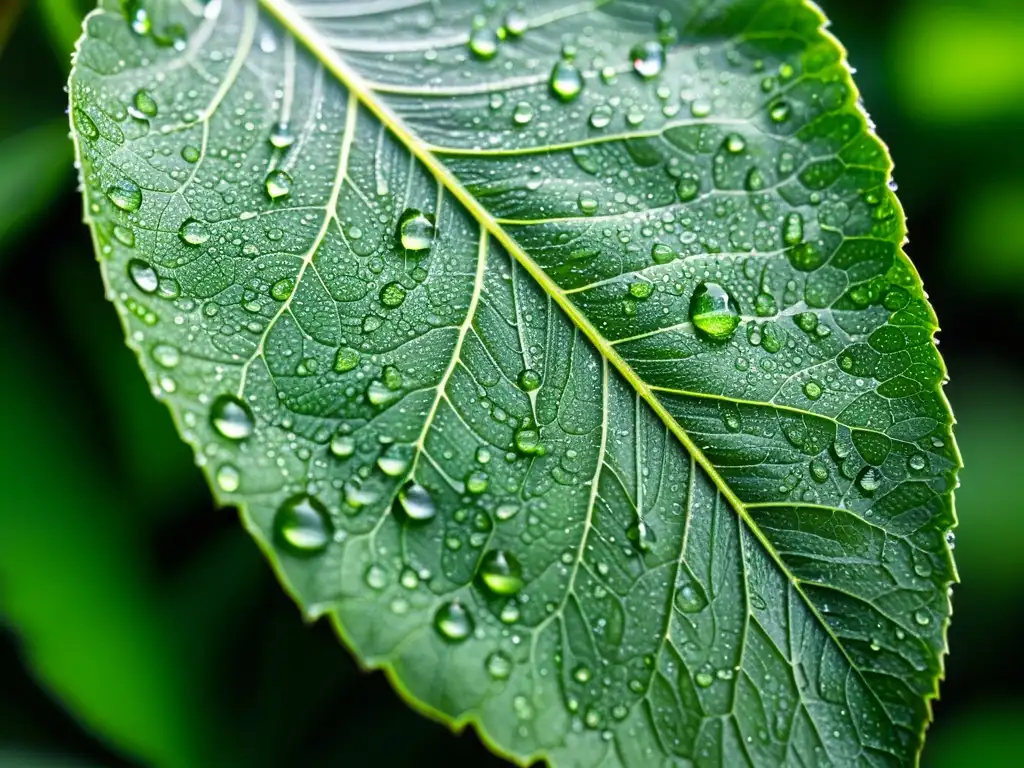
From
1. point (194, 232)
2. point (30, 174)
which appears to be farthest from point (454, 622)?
point (30, 174)

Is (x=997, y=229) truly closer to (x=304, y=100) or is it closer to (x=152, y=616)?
(x=304, y=100)

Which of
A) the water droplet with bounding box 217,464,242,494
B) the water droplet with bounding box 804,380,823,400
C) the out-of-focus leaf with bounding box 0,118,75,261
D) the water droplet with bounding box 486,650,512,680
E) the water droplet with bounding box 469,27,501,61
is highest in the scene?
the out-of-focus leaf with bounding box 0,118,75,261

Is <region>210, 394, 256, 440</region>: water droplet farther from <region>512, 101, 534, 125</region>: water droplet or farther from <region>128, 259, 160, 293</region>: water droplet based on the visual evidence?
<region>512, 101, 534, 125</region>: water droplet

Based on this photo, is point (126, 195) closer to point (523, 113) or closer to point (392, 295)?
point (392, 295)

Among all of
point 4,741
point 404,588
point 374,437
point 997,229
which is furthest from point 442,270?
point 997,229

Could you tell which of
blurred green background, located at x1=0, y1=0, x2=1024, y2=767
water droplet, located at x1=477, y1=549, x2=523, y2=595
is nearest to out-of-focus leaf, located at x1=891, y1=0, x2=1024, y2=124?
blurred green background, located at x1=0, y1=0, x2=1024, y2=767

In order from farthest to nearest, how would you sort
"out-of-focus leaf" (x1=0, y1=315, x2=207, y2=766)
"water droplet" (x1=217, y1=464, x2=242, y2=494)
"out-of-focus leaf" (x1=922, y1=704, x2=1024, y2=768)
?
1. "out-of-focus leaf" (x1=922, y1=704, x2=1024, y2=768)
2. "out-of-focus leaf" (x1=0, y1=315, x2=207, y2=766)
3. "water droplet" (x1=217, y1=464, x2=242, y2=494)
